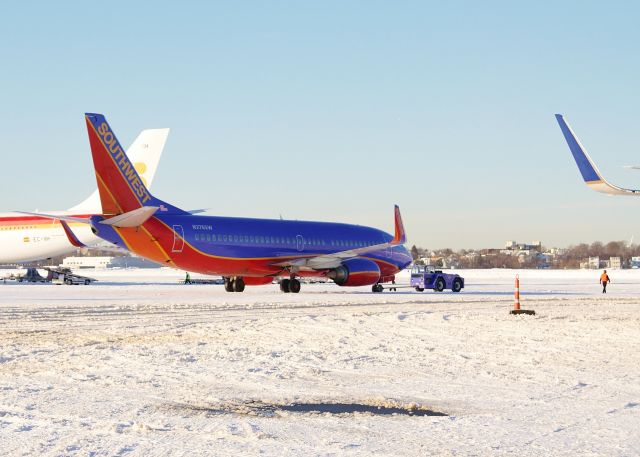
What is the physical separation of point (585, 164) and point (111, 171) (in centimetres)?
2134

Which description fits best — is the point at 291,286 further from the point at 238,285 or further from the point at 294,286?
the point at 238,285

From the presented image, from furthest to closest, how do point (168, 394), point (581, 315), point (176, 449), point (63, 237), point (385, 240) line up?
point (63, 237)
point (385, 240)
point (581, 315)
point (168, 394)
point (176, 449)

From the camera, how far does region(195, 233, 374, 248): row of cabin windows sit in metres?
39.7

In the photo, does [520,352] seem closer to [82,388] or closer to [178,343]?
[178,343]

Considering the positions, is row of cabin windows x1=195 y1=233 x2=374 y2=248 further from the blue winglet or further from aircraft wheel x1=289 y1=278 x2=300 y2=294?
the blue winglet

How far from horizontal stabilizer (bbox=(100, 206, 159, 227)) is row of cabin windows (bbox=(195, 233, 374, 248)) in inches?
123

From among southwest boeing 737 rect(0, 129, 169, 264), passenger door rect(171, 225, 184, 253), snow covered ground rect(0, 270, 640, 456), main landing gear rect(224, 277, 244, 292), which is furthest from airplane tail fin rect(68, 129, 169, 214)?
snow covered ground rect(0, 270, 640, 456)

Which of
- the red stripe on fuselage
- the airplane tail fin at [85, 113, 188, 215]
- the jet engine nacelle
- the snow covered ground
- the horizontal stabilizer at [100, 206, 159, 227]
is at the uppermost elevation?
the airplane tail fin at [85, 113, 188, 215]

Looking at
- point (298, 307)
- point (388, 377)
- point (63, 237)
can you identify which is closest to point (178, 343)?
point (388, 377)

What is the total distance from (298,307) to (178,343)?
522 inches

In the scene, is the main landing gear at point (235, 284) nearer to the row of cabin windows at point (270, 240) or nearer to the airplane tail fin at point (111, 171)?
the row of cabin windows at point (270, 240)

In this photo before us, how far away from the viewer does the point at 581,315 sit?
84.3 feet

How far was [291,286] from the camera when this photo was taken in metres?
44.1

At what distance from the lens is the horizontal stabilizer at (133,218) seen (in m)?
35.8
